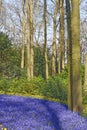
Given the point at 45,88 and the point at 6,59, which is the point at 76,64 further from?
the point at 6,59

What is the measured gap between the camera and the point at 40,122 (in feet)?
26.7

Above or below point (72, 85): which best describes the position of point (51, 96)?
below

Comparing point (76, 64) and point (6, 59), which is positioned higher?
point (6, 59)

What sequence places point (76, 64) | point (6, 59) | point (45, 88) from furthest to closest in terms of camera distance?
point (6, 59) → point (45, 88) → point (76, 64)

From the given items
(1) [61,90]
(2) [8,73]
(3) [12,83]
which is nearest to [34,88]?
(3) [12,83]

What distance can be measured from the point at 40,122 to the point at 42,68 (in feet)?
154

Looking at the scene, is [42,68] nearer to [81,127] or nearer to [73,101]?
[73,101]

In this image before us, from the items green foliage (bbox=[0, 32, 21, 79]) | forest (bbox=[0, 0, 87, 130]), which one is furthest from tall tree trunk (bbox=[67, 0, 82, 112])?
green foliage (bbox=[0, 32, 21, 79])

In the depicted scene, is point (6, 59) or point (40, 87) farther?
point (6, 59)

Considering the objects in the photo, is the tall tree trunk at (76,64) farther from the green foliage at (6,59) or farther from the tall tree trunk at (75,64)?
the green foliage at (6,59)

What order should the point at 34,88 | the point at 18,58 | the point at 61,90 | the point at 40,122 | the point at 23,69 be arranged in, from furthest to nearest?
Result: the point at 18,58 → the point at 23,69 → the point at 34,88 → the point at 61,90 → the point at 40,122

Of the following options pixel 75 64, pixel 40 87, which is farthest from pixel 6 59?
pixel 75 64

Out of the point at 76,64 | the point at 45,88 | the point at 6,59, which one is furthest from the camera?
the point at 6,59

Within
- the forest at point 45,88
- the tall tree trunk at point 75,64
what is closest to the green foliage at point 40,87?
the forest at point 45,88
